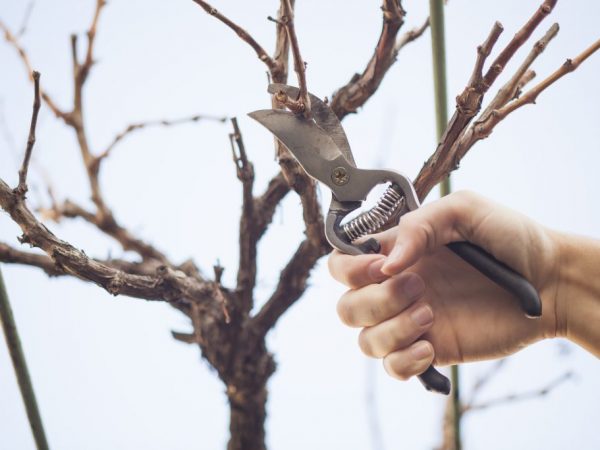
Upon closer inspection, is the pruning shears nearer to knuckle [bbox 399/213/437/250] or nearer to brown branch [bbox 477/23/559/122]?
knuckle [bbox 399/213/437/250]

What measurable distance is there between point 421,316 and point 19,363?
2.12 feet

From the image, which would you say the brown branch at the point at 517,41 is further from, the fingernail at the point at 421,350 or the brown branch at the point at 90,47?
the brown branch at the point at 90,47

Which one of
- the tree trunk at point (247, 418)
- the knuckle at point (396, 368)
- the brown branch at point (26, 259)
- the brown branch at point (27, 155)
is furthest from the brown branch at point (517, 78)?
the brown branch at point (26, 259)

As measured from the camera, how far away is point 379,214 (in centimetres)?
96

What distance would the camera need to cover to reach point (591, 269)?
1.12 meters

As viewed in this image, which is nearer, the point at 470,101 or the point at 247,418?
the point at 470,101

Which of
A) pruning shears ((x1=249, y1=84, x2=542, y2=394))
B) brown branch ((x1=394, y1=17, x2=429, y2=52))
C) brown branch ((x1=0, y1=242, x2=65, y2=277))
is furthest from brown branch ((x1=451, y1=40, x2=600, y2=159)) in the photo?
brown branch ((x1=0, y1=242, x2=65, y2=277))

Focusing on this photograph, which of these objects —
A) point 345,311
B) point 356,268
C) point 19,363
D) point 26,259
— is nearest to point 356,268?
point 356,268

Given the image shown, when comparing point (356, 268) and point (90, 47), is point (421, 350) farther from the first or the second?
point (90, 47)

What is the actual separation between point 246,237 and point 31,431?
0.54 meters

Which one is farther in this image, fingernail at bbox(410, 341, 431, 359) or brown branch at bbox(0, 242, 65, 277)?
brown branch at bbox(0, 242, 65, 277)

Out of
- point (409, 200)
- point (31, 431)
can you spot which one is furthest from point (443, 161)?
point (31, 431)

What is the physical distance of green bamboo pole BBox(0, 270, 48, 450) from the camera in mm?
997

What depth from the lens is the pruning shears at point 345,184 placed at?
95 centimetres
